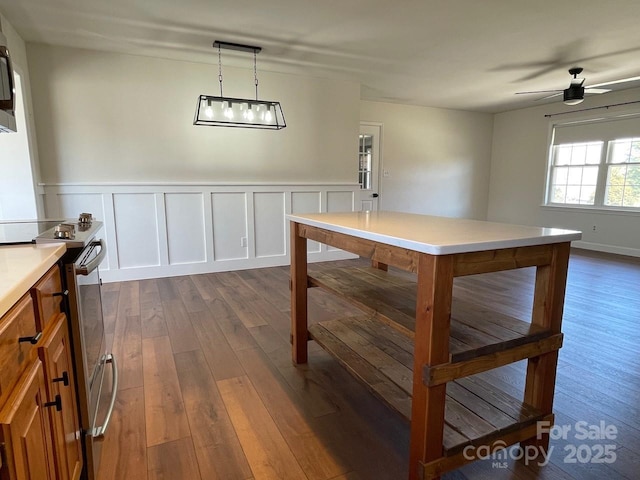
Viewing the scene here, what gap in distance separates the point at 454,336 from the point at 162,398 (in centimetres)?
149

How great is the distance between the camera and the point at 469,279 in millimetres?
4176

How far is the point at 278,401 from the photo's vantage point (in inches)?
73.3

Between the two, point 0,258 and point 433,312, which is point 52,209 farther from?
point 433,312

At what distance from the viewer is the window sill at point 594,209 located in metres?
5.44

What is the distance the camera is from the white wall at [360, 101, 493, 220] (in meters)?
6.35

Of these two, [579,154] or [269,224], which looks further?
[579,154]

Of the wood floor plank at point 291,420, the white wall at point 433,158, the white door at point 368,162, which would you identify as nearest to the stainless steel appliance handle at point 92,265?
the wood floor plank at point 291,420

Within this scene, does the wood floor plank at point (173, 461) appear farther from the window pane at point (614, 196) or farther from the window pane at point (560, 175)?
the window pane at point (560, 175)

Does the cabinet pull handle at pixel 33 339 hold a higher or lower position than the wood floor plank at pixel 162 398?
higher

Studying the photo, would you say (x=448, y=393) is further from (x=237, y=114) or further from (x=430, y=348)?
(x=237, y=114)

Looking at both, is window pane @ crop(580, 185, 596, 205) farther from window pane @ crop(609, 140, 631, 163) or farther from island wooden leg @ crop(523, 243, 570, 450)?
island wooden leg @ crop(523, 243, 570, 450)

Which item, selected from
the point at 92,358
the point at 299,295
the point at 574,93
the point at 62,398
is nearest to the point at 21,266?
the point at 62,398

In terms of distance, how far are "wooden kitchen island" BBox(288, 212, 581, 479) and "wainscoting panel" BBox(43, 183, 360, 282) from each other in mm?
2729

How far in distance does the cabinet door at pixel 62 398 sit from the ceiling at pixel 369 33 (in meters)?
2.56
